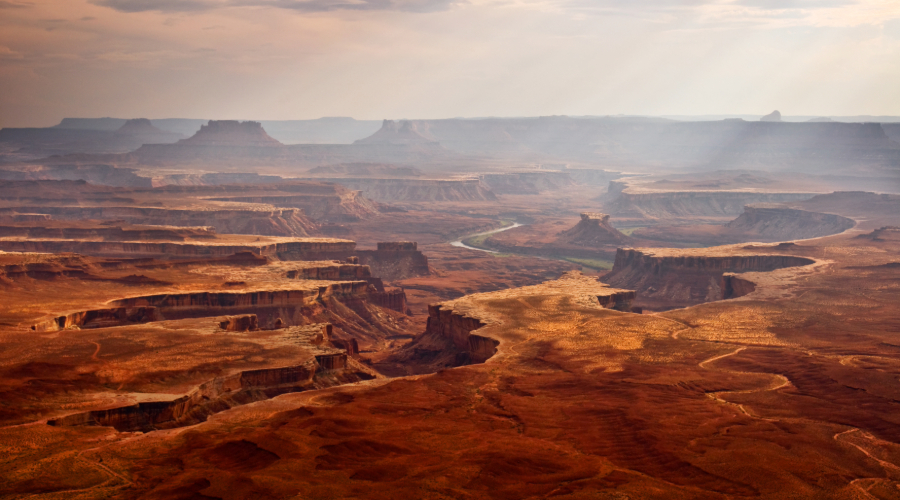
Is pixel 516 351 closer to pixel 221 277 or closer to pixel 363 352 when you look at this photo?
pixel 363 352

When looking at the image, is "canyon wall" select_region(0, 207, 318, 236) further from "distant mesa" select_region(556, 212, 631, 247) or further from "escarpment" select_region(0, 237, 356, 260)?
"distant mesa" select_region(556, 212, 631, 247)

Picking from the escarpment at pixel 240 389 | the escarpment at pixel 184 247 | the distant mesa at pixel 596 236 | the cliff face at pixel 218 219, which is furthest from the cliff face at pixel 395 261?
the escarpment at pixel 240 389

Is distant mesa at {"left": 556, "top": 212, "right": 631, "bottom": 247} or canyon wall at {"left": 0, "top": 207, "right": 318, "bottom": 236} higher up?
canyon wall at {"left": 0, "top": 207, "right": 318, "bottom": 236}

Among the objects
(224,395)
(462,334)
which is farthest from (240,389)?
(462,334)

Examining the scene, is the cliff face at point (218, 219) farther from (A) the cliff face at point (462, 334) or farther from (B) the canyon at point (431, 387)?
(A) the cliff face at point (462, 334)

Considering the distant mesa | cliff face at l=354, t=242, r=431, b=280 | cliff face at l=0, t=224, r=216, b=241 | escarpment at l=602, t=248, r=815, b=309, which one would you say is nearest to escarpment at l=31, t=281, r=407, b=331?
cliff face at l=354, t=242, r=431, b=280

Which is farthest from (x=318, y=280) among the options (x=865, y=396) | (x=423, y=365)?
(x=865, y=396)
